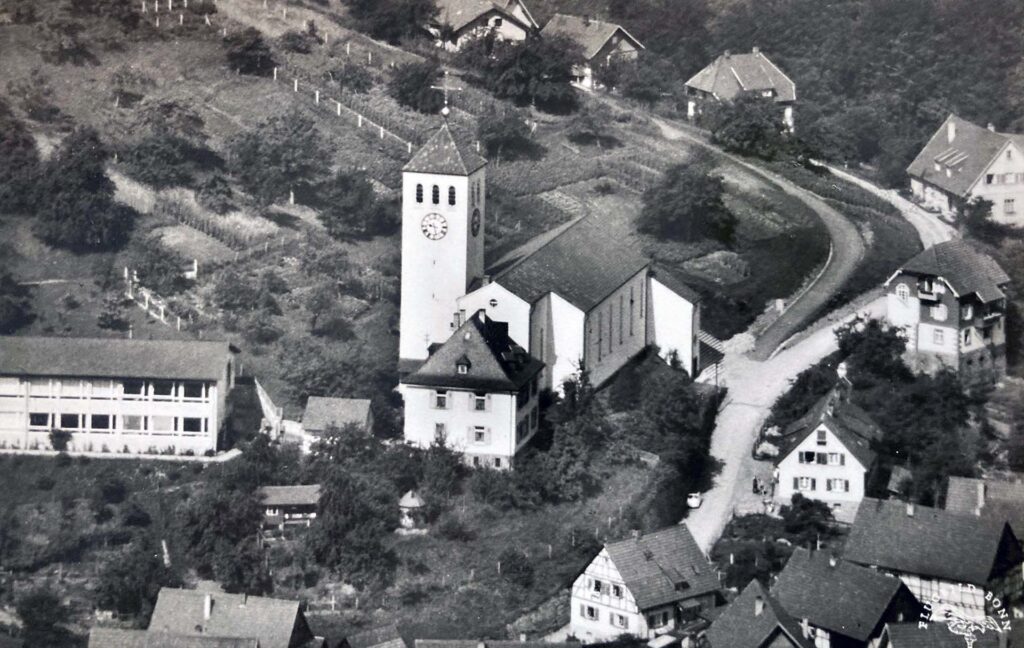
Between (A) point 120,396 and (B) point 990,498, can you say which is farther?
(A) point 120,396

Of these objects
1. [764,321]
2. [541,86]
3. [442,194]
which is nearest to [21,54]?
[541,86]

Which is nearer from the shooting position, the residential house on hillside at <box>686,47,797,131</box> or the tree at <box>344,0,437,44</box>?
the residential house on hillside at <box>686,47,797,131</box>

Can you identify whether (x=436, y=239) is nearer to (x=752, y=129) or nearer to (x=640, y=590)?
(x=640, y=590)

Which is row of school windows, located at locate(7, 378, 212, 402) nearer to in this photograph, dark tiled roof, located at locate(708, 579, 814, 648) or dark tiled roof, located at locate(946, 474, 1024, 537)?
dark tiled roof, located at locate(708, 579, 814, 648)

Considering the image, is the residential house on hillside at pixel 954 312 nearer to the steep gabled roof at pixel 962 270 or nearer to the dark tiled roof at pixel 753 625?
the steep gabled roof at pixel 962 270

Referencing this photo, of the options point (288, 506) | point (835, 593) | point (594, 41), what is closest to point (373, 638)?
point (288, 506)

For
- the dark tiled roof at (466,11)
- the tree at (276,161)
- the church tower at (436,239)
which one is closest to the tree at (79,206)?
the tree at (276,161)

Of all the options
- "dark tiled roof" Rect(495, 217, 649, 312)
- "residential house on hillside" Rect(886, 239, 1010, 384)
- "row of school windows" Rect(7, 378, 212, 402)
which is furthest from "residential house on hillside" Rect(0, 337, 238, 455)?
"residential house on hillside" Rect(886, 239, 1010, 384)

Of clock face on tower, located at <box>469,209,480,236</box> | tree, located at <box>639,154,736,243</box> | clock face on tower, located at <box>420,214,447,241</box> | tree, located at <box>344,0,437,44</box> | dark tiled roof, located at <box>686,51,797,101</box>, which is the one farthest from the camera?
tree, located at <box>344,0,437,44</box>

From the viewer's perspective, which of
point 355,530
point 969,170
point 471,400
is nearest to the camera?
point 355,530
